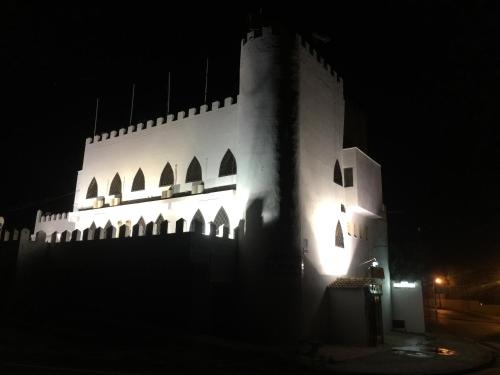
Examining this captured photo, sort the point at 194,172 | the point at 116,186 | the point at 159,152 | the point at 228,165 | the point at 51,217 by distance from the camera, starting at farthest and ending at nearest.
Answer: the point at 51,217, the point at 116,186, the point at 159,152, the point at 194,172, the point at 228,165

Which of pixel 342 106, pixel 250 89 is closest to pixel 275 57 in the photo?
pixel 250 89

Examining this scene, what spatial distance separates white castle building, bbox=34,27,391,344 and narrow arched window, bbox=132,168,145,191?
65mm

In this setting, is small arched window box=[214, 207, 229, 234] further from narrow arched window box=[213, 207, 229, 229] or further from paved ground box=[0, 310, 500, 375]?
paved ground box=[0, 310, 500, 375]

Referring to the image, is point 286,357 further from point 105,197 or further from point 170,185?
point 105,197

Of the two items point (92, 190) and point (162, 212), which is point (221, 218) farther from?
point (92, 190)

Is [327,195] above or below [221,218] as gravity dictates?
above

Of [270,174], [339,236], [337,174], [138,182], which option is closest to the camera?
[270,174]

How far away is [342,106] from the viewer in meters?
21.6

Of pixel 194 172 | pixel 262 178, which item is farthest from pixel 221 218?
pixel 194 172

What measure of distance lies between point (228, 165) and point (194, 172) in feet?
6.19

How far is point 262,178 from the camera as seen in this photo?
16.1 meters

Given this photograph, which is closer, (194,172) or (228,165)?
(228,165)

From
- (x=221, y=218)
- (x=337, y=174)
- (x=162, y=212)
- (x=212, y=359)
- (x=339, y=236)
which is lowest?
(x=212, y=359)

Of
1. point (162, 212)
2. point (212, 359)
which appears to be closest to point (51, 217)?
point (162, 212)
